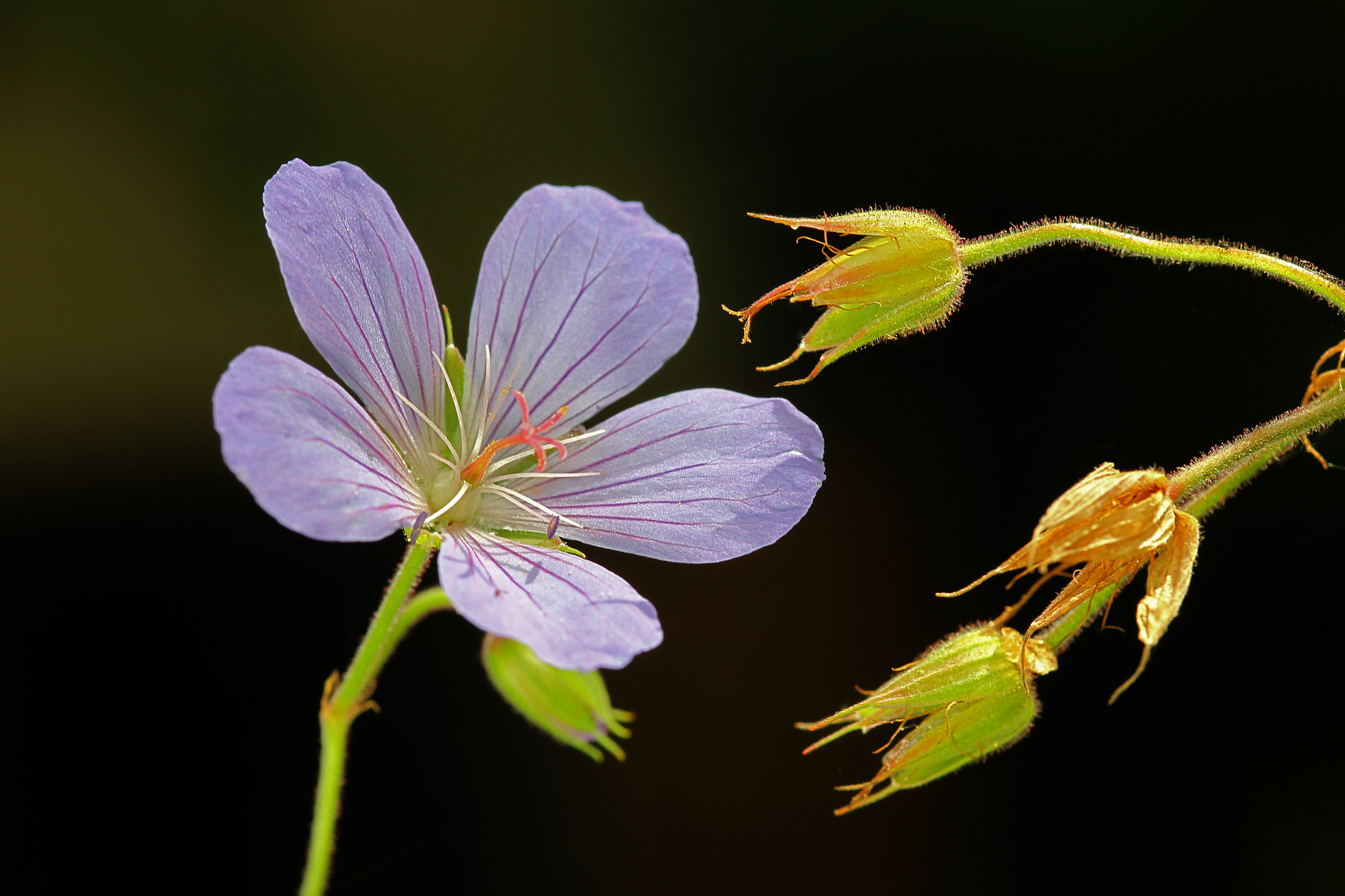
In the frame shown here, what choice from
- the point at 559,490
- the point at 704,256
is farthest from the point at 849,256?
the point at 704,256

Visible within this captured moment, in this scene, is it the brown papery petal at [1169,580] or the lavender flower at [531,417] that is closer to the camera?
the brown papery petal at [1169,580]

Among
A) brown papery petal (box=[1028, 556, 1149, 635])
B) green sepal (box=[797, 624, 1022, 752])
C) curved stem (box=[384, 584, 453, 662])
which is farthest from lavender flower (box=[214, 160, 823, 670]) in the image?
brown papery petal (box=[1028, 556, 1149, 635])

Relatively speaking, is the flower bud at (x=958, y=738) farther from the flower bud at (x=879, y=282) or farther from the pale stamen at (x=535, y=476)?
the pale stamen at (x=535, y=476)

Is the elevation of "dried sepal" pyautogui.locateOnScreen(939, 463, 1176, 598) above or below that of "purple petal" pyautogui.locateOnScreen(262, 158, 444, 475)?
below

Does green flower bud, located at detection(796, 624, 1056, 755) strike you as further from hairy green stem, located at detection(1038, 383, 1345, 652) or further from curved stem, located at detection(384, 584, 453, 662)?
curved stem, located at detection(384, 584, 453, 662)

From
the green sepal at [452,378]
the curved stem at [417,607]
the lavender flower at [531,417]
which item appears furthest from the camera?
the green sepal at [452,378]

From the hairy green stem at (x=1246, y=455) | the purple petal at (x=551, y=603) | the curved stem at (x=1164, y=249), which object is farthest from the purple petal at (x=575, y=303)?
the hairy green stem at (x=1246, y=455)
